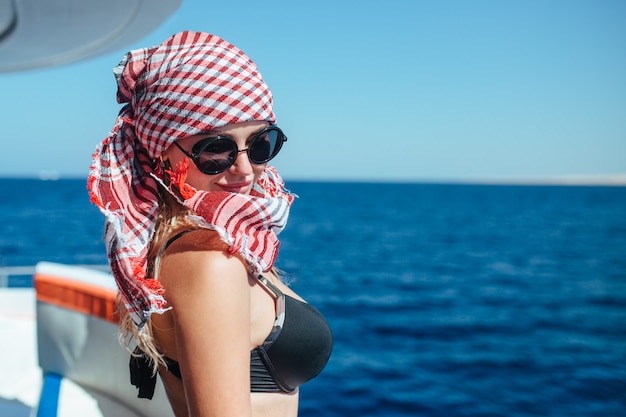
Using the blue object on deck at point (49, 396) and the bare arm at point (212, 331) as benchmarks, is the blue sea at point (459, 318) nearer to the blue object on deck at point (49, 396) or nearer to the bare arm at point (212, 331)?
the bare arm at point (212, 331)

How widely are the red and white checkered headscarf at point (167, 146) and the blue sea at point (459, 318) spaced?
1117mm

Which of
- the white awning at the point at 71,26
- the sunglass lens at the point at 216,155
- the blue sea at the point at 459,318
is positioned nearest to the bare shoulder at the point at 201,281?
the sunglass lens at the point at 216,155

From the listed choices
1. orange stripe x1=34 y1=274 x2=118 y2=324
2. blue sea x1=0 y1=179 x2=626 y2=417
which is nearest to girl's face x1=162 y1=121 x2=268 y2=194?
blue sea x1=0 y1=179 x2=626 y2=417

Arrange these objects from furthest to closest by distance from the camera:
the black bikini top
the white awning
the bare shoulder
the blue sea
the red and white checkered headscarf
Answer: the blue sea
the white awning
the black bikini top
the red and white checkered headscarf
the bare shoulder

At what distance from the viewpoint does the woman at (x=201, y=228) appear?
1183 mm

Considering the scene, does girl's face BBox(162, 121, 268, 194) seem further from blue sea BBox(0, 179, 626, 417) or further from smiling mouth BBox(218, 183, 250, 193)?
blue sea BBox(0, 179, 626, 417)

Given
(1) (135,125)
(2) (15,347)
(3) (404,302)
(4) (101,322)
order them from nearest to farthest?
(1) (135,125)
(4) (101,322)
(2) (15,347)
(3) (404,302)

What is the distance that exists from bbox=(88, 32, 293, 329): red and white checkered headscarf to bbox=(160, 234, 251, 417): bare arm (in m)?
0.06

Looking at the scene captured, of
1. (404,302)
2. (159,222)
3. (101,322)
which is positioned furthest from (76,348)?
(404,302)

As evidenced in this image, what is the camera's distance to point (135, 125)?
1.43 metres

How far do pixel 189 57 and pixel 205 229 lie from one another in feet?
1.39

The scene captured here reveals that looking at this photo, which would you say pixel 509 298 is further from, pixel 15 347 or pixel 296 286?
pixel 15 347

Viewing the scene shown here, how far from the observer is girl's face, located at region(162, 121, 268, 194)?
4.45 feet

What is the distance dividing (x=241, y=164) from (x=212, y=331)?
1.40 ft
